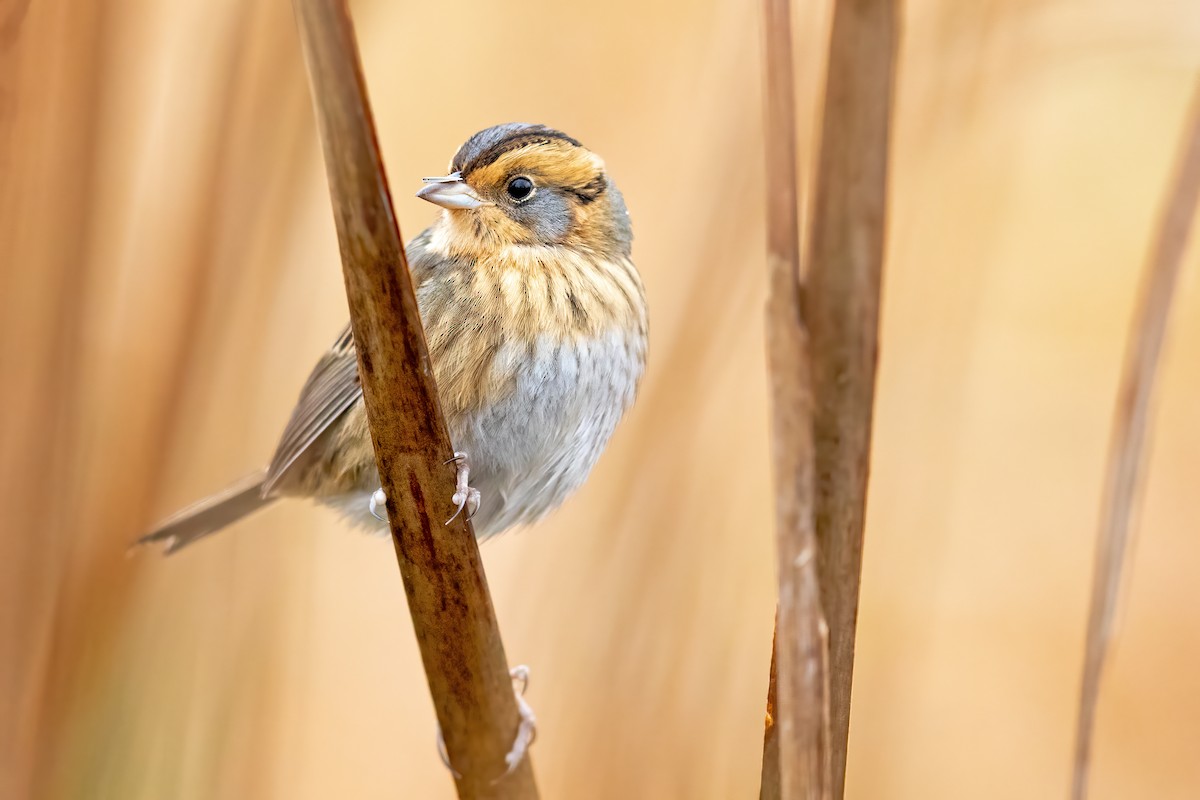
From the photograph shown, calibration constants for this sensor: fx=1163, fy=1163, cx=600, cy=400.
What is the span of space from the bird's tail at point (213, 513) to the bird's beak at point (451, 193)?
1.82 ft

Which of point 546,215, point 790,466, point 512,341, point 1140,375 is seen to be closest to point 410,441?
point 790,466

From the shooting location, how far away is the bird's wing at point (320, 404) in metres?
1.73

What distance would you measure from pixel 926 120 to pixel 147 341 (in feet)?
3.27

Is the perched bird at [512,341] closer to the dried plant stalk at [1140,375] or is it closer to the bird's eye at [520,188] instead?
the bird's eye at [520,188]

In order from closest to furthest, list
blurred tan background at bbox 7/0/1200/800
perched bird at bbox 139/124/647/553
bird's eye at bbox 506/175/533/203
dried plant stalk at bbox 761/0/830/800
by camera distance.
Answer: dried plant stalk at bbox 761/0/830/800
blurred tan background at bbox 7/0/1200/800
perched bird at bbox 139/124/647/553
bird's eye at bbox 506/175/533/203

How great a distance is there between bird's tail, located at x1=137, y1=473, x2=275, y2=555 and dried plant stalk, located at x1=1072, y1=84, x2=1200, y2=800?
1.21 m

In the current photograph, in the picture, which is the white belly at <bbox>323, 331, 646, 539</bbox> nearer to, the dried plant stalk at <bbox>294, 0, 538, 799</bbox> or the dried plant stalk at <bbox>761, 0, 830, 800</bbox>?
the dried plant stalk at <bbox>294, 0, 538, 799</bbox>

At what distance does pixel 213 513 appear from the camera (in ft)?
5.93

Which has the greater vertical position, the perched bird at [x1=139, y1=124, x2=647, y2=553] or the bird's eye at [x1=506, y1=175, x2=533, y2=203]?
the bird's eye at [x1=506, y1=175, x2=533, y2=203]

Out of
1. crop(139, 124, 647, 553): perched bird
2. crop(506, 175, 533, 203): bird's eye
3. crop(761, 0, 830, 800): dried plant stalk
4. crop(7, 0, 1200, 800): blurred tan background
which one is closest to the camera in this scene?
crop(761, 0, 830, 800): dried plant stalk

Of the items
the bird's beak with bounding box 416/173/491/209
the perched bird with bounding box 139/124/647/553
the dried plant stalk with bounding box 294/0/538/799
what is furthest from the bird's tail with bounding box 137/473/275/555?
the dried plant stalk with bounding box 294/0/538/799

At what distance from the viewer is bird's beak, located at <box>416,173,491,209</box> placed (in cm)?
153

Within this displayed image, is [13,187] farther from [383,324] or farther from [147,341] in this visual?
[383,324]

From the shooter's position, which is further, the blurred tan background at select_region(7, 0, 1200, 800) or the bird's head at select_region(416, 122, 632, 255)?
the bird's head at select_region(416, 122, 632, 255)
